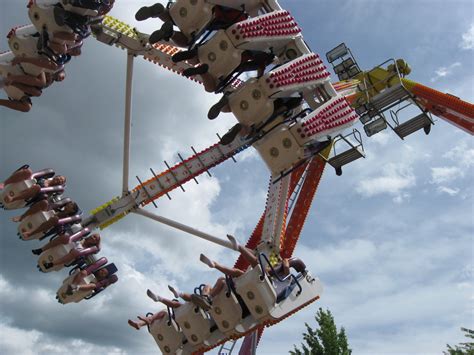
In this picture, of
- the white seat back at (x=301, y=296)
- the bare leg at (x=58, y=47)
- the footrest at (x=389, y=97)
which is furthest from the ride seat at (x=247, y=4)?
the footrest at (x=389, y=97)

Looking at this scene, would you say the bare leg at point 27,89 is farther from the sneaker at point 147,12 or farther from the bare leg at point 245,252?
the bare leg at point 245,252

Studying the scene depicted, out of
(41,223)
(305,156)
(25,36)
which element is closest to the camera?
(305,156)

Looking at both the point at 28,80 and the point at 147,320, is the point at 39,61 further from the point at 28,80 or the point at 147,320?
the point at 147,320

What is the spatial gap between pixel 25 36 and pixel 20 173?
10.5 ft

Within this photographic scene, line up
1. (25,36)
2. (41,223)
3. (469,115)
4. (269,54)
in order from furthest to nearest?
1. (469,115)
2. (41,223)
3. (25,36)
4. (269,54)

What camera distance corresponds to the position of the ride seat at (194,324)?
8.77 m

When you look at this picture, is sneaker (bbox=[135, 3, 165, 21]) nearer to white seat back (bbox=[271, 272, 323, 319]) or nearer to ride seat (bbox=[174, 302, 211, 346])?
white seat back (bbox=[271, 272, 323, 319])

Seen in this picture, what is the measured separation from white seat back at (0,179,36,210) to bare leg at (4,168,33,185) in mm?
70

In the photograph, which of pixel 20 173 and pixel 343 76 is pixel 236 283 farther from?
pixel 343 76

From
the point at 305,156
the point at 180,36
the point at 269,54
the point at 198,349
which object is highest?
the point at 180,36

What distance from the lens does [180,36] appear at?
24.1 ft

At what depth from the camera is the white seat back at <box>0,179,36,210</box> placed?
10664 millimetres

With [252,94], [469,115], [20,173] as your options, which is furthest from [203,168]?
[469,115]

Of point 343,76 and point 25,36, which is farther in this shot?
point 343,76
